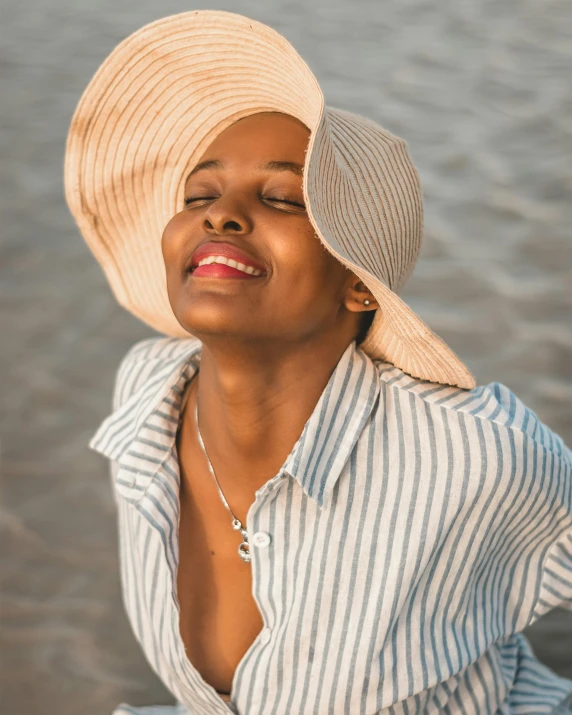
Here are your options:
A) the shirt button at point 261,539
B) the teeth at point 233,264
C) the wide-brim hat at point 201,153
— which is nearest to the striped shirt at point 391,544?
the shirt button at point 261,539

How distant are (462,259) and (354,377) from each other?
72.1 inches

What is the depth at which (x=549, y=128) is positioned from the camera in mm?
3838

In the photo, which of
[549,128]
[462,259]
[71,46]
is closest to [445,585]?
[462,259]

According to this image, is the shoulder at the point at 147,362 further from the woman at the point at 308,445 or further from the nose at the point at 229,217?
the nose at the point at 229,217

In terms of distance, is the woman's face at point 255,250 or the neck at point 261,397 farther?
the neck at point 261,397

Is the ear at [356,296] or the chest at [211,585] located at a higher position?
the ear at [356,296]

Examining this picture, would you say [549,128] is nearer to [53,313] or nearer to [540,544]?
[53,313]

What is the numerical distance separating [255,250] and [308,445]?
13.0 inches

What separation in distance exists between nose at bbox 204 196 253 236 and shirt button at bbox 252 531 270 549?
0.50 metres

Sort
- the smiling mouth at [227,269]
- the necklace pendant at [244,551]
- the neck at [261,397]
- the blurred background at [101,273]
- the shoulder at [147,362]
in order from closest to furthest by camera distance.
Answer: the smiling mouth at [227,269] → the neck at [261,397] → the necklace pendant at [244,551] → the shoulder at [147,362] → the blurred background at [101,273]

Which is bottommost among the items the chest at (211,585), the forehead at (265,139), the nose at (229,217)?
the chest at (211,585)

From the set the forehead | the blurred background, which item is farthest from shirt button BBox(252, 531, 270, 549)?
the blurred background

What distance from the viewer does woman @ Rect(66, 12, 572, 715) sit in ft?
4.64

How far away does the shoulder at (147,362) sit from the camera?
6.37 feet
